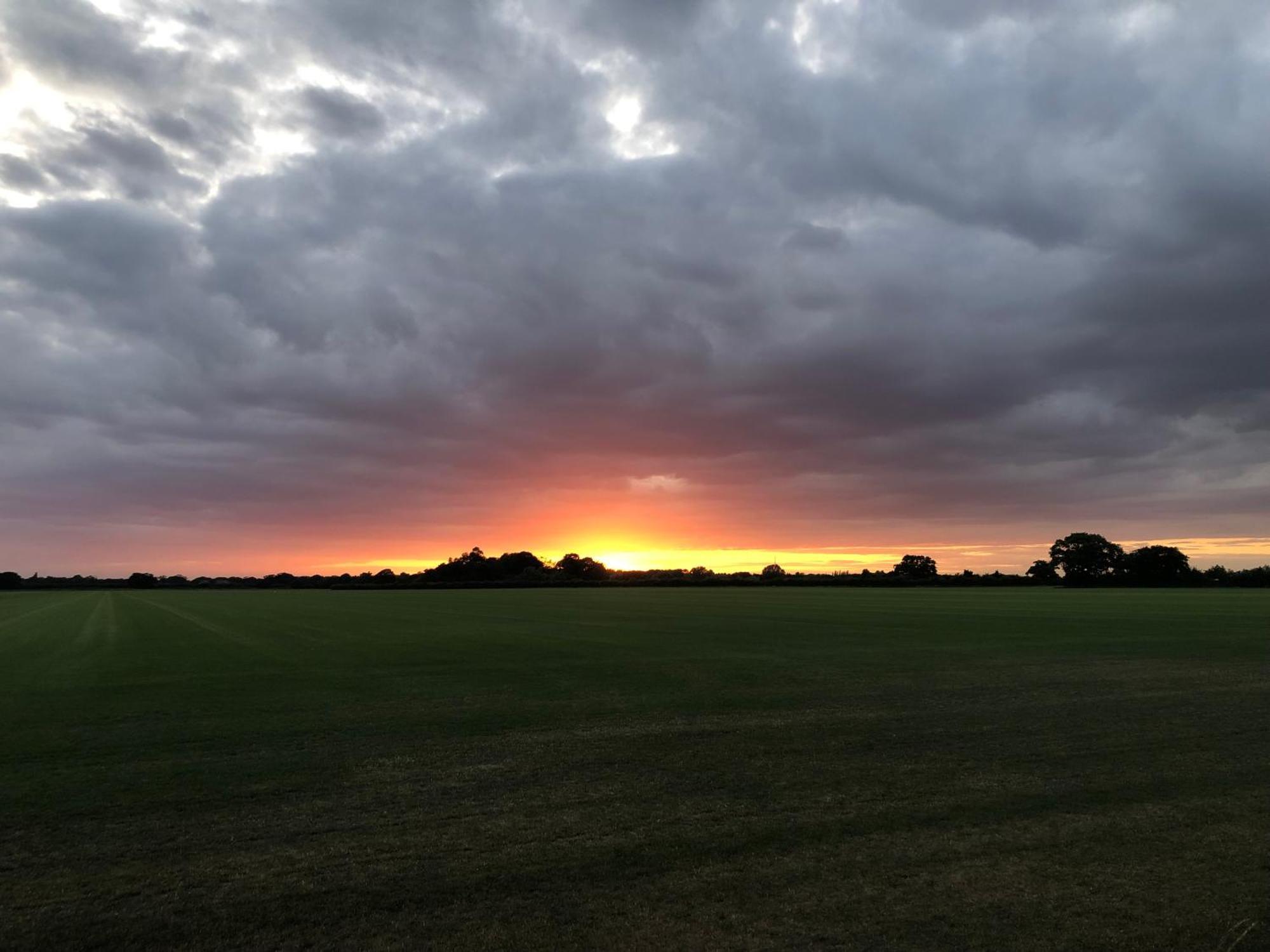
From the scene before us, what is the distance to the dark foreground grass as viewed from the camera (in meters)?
5.38

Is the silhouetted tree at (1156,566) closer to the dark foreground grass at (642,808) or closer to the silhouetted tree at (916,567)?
the silhouetted tree at (916,567)

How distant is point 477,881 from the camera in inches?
235

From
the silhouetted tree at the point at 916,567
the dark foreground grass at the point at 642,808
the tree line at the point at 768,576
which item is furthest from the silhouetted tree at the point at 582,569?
the dark foreground grass at the point at 642,808

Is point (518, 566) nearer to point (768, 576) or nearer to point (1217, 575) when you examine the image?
point (768, 576)

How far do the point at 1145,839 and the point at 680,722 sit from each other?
6478 millimetres

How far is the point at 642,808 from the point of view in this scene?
7.77 meters

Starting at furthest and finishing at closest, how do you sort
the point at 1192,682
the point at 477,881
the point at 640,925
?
the point at 1192,682
the point at 477,881
the point at 640,925

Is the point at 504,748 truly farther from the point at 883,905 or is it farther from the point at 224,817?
the point at 883,905

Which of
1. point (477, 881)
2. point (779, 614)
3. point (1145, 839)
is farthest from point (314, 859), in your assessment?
point (779, 614)

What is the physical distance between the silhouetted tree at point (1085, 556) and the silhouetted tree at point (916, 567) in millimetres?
23873

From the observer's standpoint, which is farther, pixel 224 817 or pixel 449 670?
pixel 449 670

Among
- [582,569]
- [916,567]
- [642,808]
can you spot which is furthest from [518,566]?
[642,808]

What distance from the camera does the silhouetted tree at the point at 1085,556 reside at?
6068 inches

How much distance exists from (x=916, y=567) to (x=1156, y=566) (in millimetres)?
43648
